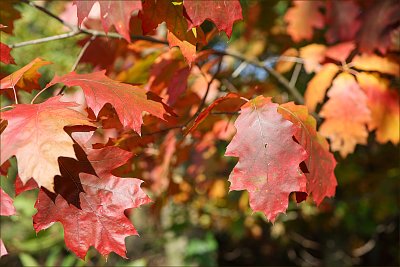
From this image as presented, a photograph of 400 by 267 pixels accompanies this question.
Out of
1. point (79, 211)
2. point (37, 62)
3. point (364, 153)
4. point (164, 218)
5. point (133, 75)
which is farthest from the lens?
point (164, 218)

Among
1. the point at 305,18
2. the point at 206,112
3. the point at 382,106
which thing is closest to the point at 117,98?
the point at 206,112

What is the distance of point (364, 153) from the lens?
357cm

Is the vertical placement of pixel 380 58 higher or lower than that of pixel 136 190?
lower

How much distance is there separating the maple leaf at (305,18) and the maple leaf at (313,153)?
109cm

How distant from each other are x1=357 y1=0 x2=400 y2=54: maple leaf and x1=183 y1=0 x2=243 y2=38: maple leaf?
3.41 feet

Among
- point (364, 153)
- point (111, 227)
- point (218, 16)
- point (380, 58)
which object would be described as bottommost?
point (364, 153)

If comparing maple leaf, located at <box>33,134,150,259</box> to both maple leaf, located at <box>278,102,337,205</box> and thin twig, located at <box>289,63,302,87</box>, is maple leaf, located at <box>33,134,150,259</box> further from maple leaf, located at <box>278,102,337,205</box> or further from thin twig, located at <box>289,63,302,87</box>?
thin twig, located at <box>289,63,302,87</box>

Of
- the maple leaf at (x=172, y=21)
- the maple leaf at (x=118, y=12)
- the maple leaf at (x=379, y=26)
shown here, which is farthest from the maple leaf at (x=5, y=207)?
the maple leaf at (x=379, y=26)

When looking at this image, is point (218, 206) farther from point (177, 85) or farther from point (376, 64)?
point (177, 85)

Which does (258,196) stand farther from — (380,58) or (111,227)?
(380,58)

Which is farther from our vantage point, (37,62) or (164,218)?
(164,218)

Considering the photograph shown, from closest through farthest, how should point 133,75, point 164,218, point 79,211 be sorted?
point 79,211 < point 133,75 < point 164,218

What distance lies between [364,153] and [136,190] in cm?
268

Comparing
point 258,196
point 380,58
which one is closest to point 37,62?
point 258,196
